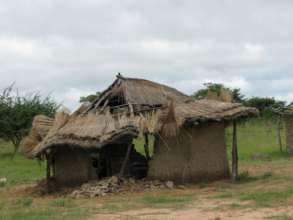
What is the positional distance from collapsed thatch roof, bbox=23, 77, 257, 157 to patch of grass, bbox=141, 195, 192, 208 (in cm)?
205

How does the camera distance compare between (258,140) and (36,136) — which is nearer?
(36,136)

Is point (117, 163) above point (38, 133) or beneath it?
beneath

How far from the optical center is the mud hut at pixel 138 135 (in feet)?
47.8

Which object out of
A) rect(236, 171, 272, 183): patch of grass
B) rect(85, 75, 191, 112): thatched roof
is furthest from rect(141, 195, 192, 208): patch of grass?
rect(85, 75, 191, 112): thatched roof

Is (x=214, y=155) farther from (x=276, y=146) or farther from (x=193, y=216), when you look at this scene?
(x=276, y=146)

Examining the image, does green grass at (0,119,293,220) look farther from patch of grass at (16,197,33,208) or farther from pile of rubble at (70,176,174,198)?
pile of rubble at (70,176,174,198)

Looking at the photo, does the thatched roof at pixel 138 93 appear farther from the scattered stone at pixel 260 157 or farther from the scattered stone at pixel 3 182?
the scattered stone at pixel 260 157

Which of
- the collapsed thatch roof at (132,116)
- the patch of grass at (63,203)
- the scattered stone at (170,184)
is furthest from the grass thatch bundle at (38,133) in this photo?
the patch of grass at (63,203)

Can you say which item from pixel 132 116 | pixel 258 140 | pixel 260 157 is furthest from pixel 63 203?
pixel 258 140

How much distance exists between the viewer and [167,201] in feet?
40.1

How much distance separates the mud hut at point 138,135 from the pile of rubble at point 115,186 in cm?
40

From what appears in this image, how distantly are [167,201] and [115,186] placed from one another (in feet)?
8.32

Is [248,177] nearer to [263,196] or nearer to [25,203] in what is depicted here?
[263,196]

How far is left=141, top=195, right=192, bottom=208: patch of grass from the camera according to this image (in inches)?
458
